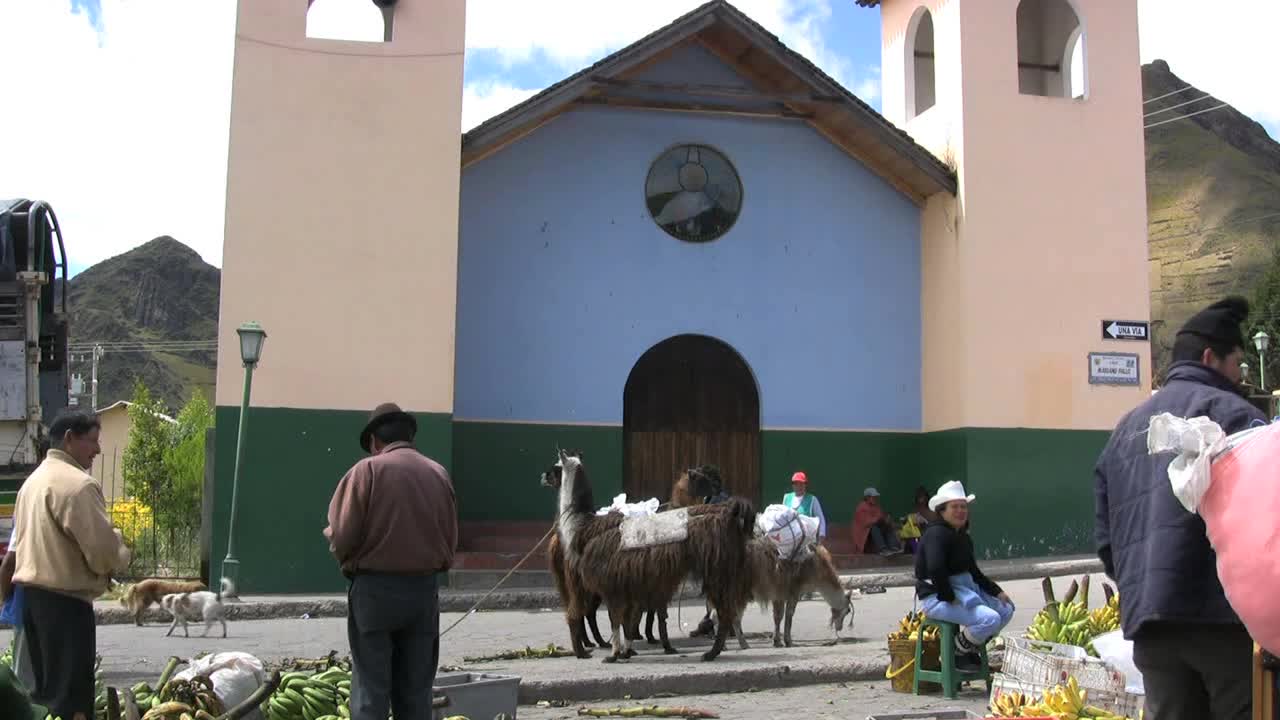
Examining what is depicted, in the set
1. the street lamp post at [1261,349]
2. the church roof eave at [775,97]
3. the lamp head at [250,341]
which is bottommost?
the lamp head at [250,341]

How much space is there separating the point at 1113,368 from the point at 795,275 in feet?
15.7

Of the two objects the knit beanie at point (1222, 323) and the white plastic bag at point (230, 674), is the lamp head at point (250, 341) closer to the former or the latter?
the white plastic bag at point (230, 674)

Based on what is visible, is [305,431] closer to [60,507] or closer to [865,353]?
[865,353]

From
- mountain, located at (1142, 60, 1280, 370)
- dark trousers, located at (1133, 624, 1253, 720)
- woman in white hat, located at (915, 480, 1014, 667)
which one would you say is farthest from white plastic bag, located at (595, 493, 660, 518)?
mountain, located at (1142, 60, 1280, 370)

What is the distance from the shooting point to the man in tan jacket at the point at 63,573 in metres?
6.10

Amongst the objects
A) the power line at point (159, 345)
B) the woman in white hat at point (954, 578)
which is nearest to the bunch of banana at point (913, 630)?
the woman in white hat at point (954, 578)

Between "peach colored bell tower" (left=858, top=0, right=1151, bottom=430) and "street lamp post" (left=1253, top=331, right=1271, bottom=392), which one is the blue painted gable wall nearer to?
"peach colored bell tower" (left=858, top=0, right=1151, bottom=430)

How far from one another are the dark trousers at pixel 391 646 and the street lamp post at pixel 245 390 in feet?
31.1

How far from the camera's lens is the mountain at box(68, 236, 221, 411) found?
4402 inches

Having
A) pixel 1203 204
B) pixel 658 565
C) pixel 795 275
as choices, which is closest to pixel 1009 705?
pixel 658 565

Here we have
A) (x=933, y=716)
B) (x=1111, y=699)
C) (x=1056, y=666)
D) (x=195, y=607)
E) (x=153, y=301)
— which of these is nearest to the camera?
(x=933, y=716)

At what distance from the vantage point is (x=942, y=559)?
28.1ft

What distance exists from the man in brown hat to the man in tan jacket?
110 cm

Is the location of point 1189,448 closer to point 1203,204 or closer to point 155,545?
point 155,545
